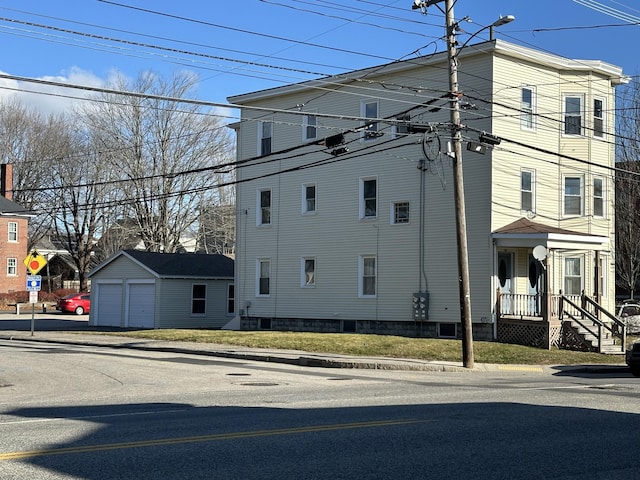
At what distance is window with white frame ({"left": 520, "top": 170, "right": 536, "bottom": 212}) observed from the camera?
104 ft

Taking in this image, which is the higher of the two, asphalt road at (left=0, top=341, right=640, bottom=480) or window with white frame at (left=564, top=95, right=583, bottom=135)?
window with white frame at (left=564, top=95, right=583, bottom=135)

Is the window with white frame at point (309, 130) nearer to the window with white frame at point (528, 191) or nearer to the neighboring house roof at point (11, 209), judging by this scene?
the window with white frame at point (528, 191)

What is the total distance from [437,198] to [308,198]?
264 inches

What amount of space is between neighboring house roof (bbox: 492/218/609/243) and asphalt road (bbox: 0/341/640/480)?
29.8ft

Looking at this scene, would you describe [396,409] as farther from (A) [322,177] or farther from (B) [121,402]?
(A) [322,177]

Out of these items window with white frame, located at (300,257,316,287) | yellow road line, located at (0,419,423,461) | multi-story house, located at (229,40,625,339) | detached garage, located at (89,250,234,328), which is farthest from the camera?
detached garage, located at (89,250,234,328)

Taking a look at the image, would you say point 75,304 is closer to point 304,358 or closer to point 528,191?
point 528,191

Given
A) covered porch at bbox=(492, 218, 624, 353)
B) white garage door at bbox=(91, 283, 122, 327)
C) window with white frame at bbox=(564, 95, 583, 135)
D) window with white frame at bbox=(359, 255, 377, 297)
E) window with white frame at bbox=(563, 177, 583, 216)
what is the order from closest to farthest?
covered porch at bbox=(492, 218, 624, 353)
window with white frame at bbox=(564, 95, 583, 135)
window with white frame at bbox=(563, 177, 583, 216)
window with white frame at bbox=(359, 255, 377, 297)
white garage door at bbox=(91, 283, 122, 327)

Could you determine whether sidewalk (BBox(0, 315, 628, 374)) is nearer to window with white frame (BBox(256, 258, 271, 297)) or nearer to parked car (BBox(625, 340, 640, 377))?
parked car (BBox(625, 340, 640, 377))

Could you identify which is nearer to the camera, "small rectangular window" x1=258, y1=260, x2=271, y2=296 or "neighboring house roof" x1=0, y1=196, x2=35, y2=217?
"small rectangular window" x1=258, y1=260, x2=271, y2=296

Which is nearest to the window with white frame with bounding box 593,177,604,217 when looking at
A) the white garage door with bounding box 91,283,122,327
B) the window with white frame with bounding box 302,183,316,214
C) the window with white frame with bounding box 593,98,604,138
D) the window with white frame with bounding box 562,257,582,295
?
the window with white frame with bounding box 593,98,604,138

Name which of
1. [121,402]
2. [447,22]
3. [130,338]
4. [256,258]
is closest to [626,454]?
[121,402]

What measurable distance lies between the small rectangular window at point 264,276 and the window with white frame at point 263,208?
184 cm

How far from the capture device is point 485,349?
27344mm
